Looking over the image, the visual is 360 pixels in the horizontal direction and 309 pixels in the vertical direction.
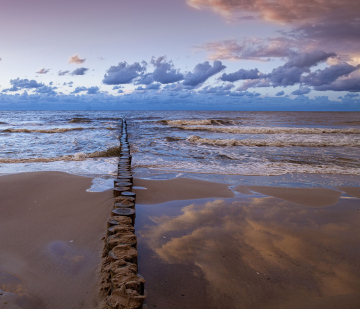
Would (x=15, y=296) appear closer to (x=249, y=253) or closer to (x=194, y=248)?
(x=194, y=248)

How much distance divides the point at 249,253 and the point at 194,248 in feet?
1.95

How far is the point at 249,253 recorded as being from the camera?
287 cm

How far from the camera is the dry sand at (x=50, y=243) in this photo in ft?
6.93

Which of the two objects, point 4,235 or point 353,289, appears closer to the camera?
point 353,289

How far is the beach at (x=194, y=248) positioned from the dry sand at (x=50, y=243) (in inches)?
0.4

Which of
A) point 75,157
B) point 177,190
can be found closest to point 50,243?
point 177,190

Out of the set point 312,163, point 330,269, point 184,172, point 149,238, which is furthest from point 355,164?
point 149,238

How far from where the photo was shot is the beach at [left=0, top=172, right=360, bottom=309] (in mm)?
2176

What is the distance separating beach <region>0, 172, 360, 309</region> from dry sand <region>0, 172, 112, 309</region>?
1cm

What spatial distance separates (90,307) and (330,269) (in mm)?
2243

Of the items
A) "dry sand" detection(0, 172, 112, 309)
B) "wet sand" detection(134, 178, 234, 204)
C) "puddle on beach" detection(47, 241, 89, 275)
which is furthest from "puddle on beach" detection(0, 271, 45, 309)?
"wet sand" detection(134, 178, 234, 204)

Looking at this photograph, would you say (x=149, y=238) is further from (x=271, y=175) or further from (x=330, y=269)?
(x=271, y=175)

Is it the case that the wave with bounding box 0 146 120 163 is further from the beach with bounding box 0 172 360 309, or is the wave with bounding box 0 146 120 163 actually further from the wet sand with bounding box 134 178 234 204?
the wet sand with bounding box 134 178 234 204

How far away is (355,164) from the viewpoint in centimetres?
858
